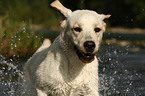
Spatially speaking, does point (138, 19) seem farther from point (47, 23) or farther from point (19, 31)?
point (19, 31)

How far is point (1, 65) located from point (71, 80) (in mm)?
5876

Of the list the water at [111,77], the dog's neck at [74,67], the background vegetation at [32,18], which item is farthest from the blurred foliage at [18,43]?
the dog's neck at [74,67]

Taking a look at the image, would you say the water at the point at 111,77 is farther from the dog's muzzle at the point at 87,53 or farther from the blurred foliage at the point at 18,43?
the dog's muzzle at the point at 87,53

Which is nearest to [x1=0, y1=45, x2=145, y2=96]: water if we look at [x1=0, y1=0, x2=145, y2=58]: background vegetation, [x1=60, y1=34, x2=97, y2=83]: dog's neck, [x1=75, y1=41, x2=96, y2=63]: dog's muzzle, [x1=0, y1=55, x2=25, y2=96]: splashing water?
[x1=0, y1=55, x2=25, y2=96]: splashing water

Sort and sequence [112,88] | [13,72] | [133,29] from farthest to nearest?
[133,29] < [13,72] < [112,88]

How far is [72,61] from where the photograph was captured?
191 inches

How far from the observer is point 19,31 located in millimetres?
11828

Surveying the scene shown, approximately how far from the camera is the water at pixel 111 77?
7.55 m

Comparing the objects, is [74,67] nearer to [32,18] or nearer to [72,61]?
[72,61]

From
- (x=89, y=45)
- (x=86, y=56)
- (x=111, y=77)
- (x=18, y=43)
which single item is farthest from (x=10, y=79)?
(x=89, y=45)

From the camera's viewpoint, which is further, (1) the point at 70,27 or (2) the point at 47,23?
(2) the point at 47,23

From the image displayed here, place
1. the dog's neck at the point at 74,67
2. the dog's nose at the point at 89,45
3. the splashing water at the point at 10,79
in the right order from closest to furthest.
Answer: the dog's nose at the point at 89,45 → the dog's neck at the point at 74,67 → the splashing water at the point at 10,79

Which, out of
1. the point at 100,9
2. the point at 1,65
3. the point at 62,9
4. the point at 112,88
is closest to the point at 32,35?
the point at 1,65

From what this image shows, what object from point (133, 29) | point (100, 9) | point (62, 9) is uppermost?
point (100, 9)
